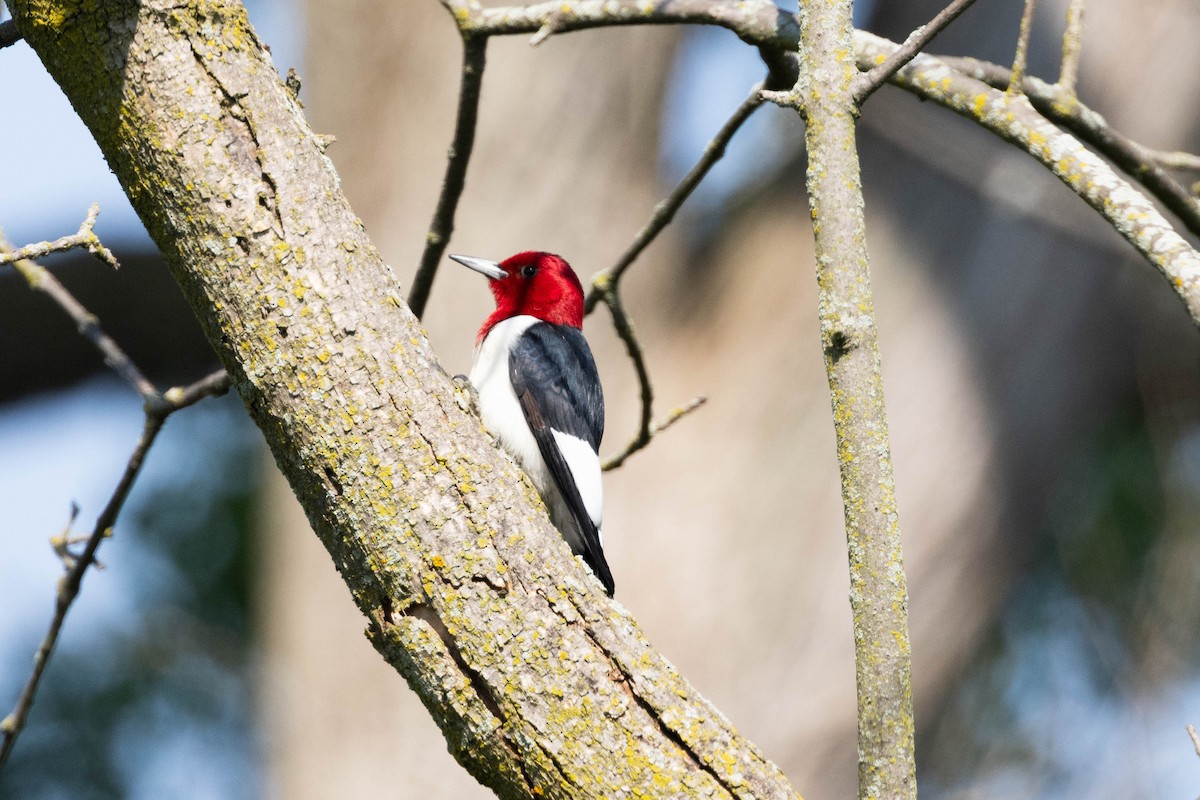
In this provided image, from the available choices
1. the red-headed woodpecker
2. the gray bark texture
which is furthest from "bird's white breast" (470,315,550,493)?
the gray bark texture

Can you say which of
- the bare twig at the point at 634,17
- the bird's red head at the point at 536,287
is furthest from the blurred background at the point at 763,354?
the bare twig at the point at 634,17

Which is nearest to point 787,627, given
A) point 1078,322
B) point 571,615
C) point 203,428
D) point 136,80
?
point 1078,322

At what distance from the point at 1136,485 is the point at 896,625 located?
584 cm

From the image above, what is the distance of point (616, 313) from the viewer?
2.83 m

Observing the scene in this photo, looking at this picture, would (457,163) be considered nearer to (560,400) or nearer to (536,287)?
(560,400)

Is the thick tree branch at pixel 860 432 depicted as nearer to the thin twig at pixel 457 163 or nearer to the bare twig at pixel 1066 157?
the bare twig at pixel 1066 157

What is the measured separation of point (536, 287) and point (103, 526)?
1736 millimetres

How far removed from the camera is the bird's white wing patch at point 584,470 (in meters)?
3.14

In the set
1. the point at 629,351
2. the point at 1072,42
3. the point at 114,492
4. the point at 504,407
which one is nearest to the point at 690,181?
the point at 629,351

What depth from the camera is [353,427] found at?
1763mm

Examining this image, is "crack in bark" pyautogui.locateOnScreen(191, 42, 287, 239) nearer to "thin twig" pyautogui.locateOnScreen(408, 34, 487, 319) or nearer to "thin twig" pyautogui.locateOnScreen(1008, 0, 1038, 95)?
"thin twig" pyautogui.locateOnScreen(408, 34, 487, 319)

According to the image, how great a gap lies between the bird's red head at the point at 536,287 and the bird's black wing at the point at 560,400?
0.23 meters

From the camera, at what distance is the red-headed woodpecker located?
305 cm

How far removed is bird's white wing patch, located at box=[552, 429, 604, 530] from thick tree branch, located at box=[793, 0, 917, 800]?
→ 4.94 feet
